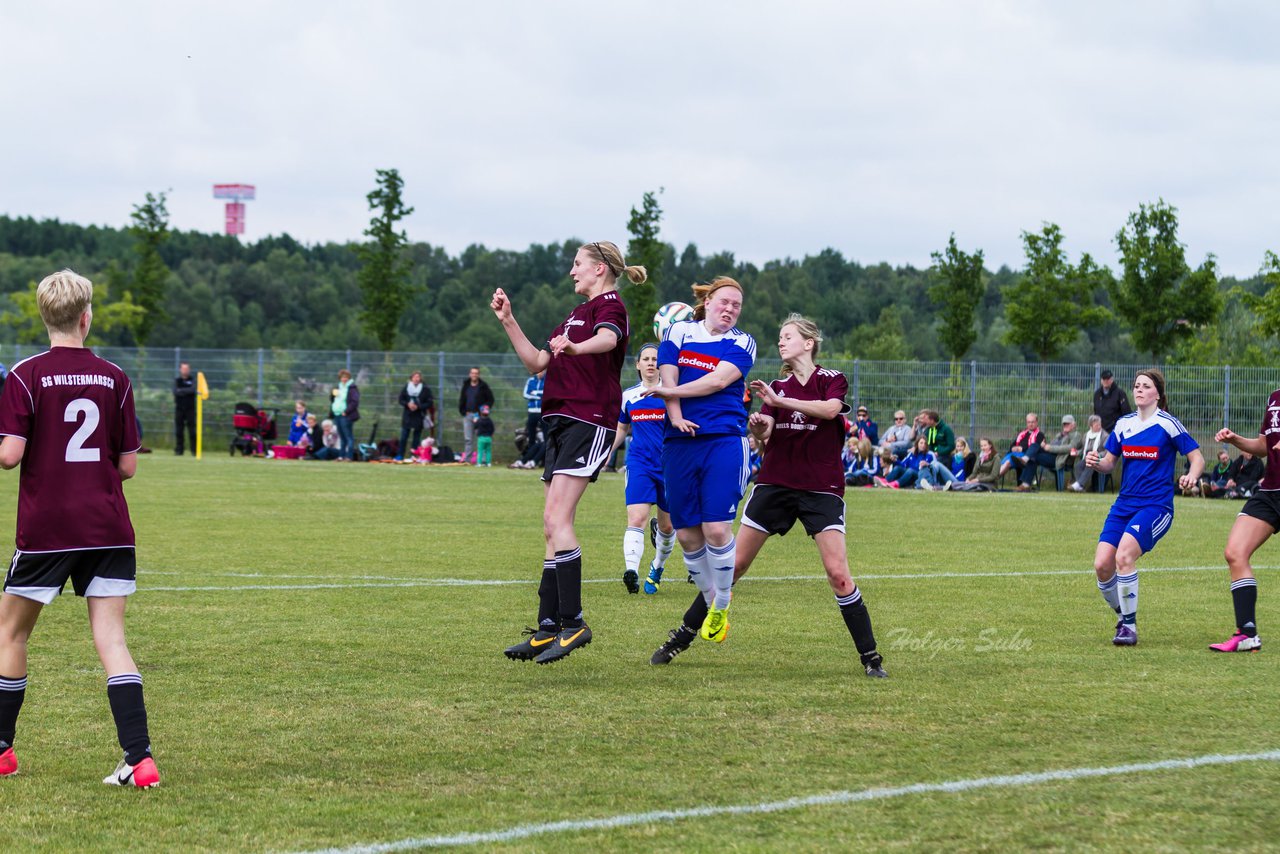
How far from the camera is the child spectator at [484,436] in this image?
33.8 m

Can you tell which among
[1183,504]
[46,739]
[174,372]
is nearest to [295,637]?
[46,739]

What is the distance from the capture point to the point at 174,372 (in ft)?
132

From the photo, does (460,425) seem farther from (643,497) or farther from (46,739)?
(46,739)

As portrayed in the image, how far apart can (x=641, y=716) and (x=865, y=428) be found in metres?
24.7

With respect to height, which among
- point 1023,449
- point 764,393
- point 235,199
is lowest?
point 1023,449

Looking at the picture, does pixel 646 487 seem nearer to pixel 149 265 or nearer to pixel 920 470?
pixel 920 470

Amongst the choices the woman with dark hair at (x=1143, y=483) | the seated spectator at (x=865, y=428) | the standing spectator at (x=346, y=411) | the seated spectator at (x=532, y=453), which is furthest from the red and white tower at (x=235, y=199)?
the woman with dark hair at (x=1143, y=483)

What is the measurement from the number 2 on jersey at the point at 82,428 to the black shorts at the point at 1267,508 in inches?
264

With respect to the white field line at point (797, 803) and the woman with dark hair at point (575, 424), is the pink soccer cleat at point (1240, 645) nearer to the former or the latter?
the white field line at point (797, 803)

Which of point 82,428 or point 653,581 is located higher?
point 82,428

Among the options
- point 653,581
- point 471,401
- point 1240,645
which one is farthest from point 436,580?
point 471,401

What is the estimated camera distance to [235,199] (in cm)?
18888

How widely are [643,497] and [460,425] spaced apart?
2509cm

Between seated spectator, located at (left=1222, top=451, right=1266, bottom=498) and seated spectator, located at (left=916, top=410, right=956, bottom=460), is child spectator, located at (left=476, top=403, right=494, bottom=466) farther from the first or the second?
seated spectator, located at (left=1222, top=451, right=1266, bottom=498)
